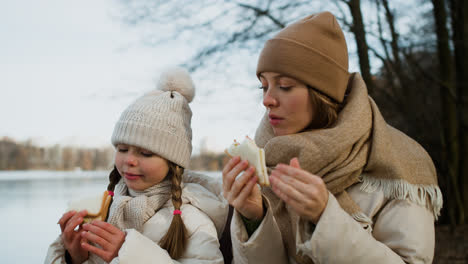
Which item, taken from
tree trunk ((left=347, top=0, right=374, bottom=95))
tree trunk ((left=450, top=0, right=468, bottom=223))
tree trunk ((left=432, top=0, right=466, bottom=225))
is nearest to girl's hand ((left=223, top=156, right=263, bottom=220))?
tree trunk ((left=347, top=0, right=374, bottom=95))

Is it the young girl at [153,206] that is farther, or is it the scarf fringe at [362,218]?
the young girl at [153,206]

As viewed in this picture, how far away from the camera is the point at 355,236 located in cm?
145

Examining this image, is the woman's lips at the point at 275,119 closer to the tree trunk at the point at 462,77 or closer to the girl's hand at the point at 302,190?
the girl's hand at the point at 302,190

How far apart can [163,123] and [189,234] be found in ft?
2.07

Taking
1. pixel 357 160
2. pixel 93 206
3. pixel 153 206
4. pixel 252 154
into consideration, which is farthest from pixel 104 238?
pixel 357 160

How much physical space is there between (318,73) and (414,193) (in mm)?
709

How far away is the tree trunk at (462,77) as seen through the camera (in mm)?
5715

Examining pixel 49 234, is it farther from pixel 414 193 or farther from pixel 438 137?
pixel 438 137

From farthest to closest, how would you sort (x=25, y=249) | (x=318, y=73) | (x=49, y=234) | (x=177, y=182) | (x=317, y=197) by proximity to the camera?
(x=49, y=234)
(x=25, y=249)
(x=177, y=182)
(x=318, y=73)
(x=317, y=197)

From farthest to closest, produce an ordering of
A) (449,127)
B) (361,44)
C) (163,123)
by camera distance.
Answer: (449,127)
(361,44)
(163,123)

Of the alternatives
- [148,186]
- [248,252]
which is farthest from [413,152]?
[148,186]

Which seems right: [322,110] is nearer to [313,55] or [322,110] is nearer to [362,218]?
[313,55]

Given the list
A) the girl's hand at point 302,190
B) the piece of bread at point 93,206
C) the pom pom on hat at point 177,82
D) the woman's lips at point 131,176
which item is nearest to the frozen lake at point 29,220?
the piece of bread at point 93,206

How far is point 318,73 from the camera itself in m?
1.82
